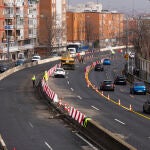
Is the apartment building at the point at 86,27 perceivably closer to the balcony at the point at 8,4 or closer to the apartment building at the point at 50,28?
the apartment building at the point at 50,28

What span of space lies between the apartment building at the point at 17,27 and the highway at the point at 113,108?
166 feet

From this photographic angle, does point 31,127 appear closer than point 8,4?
Yes

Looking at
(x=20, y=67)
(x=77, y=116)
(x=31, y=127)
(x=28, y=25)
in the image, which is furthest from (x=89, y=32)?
(x=77, y=116)

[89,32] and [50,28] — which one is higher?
[50,28]

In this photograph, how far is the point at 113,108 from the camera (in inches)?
1764

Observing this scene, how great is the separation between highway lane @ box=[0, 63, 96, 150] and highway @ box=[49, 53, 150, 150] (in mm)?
2465

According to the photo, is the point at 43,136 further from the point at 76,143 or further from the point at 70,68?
the point at 70,68

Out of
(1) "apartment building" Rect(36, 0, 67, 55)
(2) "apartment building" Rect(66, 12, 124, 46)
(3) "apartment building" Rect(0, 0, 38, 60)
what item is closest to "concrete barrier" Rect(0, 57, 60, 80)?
(3) "apartment building" Rect(0, 0, 38, 60)

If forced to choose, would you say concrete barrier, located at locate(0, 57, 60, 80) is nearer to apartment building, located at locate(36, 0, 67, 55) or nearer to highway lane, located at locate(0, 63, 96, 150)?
apartment building, located at locate(36, 0, 67, 55)

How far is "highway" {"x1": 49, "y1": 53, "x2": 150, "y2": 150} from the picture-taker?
31.2 m

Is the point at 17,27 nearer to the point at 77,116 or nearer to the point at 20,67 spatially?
the point at 20,67

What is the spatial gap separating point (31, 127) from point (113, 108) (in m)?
11.1

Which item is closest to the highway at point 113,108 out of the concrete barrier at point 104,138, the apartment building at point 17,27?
the concrete barrier at point 104,138

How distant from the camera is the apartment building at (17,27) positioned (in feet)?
408
